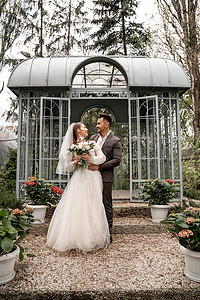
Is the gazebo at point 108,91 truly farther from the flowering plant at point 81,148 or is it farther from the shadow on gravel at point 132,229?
the flowering plant at point 81,148

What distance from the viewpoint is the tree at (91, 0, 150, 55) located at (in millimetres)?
13258

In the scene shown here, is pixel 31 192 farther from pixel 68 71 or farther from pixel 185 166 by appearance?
pixel 185 166

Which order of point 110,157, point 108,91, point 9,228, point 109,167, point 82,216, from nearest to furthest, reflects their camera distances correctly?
point 9,228 → point 82,216 → point 109,167 → point 110,157 → point 108,91

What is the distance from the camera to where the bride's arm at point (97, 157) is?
3270mm

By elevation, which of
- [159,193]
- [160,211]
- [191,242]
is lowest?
[160,211]

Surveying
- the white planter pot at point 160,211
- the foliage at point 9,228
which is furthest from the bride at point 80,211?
the white planter pot at point 160,211

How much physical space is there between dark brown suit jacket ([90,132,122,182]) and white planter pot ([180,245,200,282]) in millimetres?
1497

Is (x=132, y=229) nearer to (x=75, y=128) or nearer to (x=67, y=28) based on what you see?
(x=75, y=128)

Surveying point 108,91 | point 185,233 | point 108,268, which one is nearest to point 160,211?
point 108,268

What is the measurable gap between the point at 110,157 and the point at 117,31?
12.3 m

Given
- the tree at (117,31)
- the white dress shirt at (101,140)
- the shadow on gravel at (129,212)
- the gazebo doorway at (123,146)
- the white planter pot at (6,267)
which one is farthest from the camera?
the tree at (117,31)

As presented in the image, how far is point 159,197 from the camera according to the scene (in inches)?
181

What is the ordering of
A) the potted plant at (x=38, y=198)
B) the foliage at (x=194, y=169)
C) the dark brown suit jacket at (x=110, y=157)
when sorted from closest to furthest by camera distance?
the dark brown suit jacket at (x=110, y=157)
the potted plant at (x=38, y=198)
the foliage at (x=194, y=169)

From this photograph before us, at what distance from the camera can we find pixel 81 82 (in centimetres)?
756
